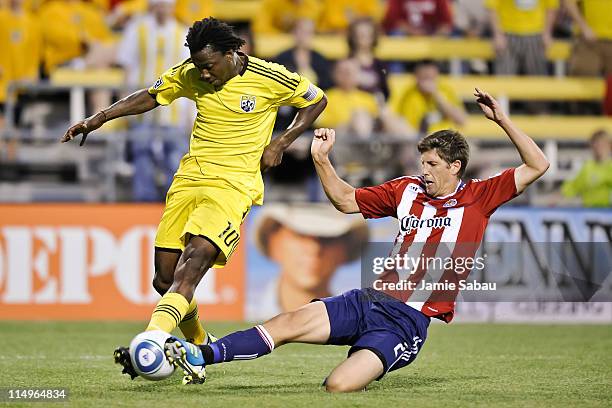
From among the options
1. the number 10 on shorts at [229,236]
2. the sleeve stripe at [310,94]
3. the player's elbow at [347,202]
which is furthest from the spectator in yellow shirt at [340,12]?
the player's elbow at [347,202]

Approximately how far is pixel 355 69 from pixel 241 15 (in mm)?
3119

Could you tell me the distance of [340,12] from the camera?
1720cm

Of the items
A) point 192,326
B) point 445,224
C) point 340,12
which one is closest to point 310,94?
point 445,224

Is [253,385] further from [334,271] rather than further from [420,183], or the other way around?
[334,271]

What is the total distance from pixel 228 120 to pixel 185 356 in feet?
6.88

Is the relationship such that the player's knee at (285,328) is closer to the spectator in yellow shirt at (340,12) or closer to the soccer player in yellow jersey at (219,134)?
the soccer player in yellow jersey at (219,134)

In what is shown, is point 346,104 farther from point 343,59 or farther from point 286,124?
point 286,124

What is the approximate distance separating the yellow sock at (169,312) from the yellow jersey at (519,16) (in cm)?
1080

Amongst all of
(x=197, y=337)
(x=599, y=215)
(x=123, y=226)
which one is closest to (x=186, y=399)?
(x=197, y=337)

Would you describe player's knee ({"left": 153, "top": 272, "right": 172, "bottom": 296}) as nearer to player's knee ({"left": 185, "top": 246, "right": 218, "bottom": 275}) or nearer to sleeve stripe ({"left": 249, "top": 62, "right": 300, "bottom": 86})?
player's knee ({"left": 185, "top": 246, "right": 218, "bottom": 275})

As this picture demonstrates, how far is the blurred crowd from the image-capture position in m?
→ 13.7

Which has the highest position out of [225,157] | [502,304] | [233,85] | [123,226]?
[233,85]

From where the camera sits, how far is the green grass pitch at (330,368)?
248 inches

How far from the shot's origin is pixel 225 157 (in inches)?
301
